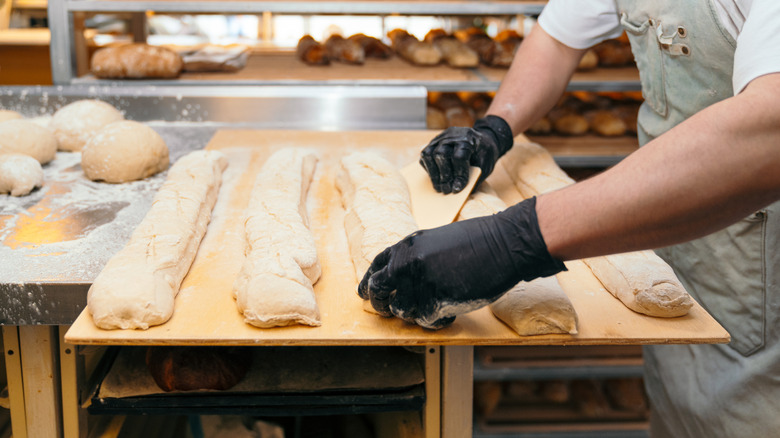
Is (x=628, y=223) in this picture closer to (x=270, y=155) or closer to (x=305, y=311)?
(x=305, y=311)

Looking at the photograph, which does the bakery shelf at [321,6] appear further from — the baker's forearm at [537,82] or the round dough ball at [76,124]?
the baker's forearm at [537,82]

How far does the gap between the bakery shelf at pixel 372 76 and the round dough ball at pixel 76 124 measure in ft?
1.33

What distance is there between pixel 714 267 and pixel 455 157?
67cm

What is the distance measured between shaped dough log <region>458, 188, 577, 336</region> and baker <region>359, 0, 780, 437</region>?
91 mm

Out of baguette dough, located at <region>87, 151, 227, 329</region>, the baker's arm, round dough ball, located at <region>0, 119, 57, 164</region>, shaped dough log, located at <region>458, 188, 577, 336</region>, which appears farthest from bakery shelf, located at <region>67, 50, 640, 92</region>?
shaped dough log, located at <region>458, 188, 577, 336</region>

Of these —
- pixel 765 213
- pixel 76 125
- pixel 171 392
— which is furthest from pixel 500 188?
pixel 76 125

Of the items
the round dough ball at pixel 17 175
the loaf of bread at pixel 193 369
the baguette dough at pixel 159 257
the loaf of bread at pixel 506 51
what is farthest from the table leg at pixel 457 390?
the loaf of bread at pixel 506 51

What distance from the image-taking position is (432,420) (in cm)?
129

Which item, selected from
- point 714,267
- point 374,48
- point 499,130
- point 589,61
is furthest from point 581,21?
point 374,48

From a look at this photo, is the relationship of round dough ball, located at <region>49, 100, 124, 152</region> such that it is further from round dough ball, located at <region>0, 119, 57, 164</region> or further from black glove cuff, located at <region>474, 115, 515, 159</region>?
black glove cuff, located at <region>474, 115, 515, 159</region>

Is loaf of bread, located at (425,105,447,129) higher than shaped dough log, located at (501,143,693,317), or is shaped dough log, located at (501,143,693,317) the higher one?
shaped dough log, located at (501,143,693,317)

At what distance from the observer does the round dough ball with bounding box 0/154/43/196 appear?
1.65 meters

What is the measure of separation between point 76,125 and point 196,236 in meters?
0.98

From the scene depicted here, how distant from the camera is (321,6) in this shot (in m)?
2.58
